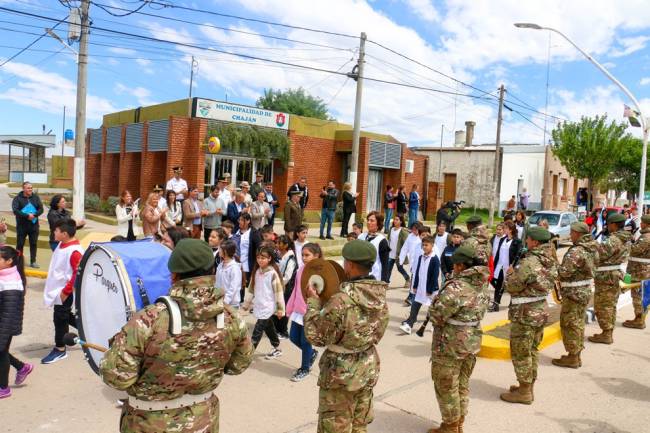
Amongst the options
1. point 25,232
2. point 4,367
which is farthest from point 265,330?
point 25,232

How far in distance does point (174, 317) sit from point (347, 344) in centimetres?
140

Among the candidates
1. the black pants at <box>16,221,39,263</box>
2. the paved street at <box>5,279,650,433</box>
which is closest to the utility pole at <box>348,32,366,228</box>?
the black pants at <box>16,221,39,263</box>

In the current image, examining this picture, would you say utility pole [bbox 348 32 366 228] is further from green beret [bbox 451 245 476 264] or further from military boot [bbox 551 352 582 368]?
green beret [bbox 451 245 476 264]

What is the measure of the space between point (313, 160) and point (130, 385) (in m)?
20.0

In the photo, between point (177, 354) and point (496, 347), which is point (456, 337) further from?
point (496, 347)

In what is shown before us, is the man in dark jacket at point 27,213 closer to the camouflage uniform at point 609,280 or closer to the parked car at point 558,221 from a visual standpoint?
the camouflage uniform at point 609,280

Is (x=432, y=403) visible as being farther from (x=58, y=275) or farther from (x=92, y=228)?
(x=92, y=228)

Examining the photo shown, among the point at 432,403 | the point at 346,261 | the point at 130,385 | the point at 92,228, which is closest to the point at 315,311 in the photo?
the point at 346,261

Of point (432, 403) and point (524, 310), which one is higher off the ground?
point (524, 310)

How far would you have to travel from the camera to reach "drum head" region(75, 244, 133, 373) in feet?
12.9

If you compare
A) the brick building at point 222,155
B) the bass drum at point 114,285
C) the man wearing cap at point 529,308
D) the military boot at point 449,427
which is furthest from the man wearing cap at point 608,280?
the brick building at point 222,155

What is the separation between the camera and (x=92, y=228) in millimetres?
16234

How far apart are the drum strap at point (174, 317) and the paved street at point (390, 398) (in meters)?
2.39

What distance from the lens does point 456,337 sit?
4.57 metres
